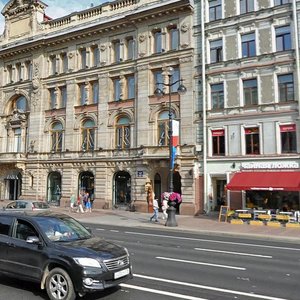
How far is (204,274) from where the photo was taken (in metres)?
9.35

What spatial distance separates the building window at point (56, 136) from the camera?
3638 centimetres

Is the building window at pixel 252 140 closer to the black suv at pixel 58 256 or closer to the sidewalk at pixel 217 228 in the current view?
the sidewalk at pixel 217 228

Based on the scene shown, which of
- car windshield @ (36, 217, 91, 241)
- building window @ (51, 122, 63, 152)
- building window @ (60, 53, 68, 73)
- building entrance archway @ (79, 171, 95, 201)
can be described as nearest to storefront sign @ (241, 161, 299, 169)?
building entrance archway @ (79, 171, 95, 201)

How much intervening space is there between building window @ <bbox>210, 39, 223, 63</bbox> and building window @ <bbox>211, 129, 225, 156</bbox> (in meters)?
5.78

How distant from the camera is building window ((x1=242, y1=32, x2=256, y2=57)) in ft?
90.4

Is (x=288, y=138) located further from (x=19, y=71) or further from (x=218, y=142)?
(x=19, y=71)

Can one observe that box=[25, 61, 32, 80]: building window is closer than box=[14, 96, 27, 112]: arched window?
Yes

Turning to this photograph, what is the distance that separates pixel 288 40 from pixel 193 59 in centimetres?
733

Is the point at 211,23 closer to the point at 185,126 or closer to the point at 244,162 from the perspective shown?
the point at 185,126

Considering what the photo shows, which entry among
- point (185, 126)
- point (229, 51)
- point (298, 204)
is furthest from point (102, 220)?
point (229, 51)

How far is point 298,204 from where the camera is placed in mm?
24625

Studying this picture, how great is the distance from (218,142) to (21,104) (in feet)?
76.0

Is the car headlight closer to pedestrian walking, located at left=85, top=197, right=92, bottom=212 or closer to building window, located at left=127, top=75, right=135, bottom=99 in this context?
pedestrian walking, located at left=85, top=197, right=92, bottom=212

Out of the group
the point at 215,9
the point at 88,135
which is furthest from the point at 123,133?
the point at 215,9
